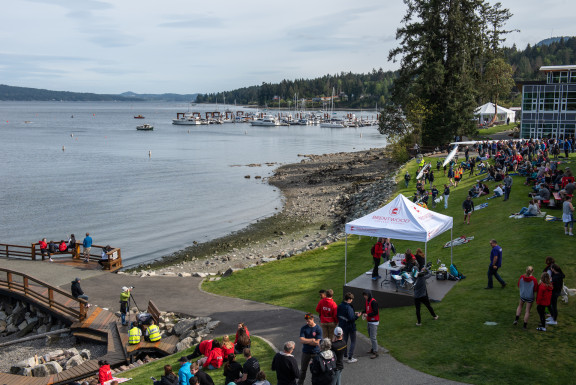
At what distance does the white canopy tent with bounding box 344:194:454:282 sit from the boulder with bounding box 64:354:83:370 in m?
9.78

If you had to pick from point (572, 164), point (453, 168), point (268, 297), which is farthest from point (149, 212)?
point (572, 164)

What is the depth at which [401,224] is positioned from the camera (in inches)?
648

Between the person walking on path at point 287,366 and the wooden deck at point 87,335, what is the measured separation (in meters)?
7.08

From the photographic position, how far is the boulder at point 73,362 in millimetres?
15203

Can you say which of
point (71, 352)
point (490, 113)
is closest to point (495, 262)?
point (71, 352)

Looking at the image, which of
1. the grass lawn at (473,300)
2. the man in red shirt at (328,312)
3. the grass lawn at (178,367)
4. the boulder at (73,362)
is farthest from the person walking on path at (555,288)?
the boulder at (73,362)

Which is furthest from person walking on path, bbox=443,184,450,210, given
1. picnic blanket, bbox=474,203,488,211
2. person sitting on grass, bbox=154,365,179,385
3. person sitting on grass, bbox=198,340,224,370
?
person sitting on grass, bbox=154,365,179,385

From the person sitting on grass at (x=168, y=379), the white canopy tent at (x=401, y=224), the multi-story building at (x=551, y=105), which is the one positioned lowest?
the person sitting on grass at (x=168, y=379)

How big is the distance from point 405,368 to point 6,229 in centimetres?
4010

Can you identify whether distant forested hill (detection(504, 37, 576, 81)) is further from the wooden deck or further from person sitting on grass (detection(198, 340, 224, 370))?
person sitting on grass (detection(198, 340, 224, 370))

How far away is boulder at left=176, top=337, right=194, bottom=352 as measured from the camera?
599 inches

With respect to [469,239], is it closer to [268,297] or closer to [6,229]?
[268,297]

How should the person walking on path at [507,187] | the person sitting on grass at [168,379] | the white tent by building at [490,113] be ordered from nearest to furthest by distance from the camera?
the person sitting on grass at [168,379] < the person walking on path at [507,187] < the white tent by building at [490,113]

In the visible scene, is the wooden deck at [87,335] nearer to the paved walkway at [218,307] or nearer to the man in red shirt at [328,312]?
the paved walkway at [218,307]
